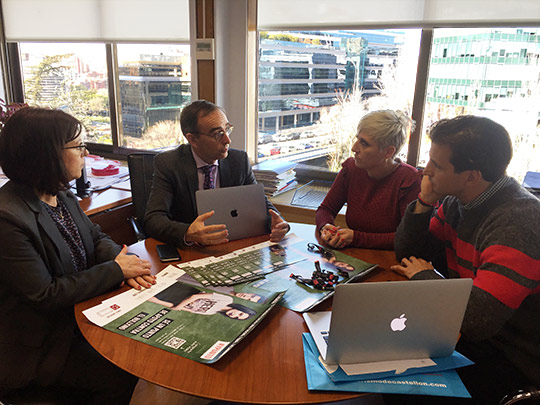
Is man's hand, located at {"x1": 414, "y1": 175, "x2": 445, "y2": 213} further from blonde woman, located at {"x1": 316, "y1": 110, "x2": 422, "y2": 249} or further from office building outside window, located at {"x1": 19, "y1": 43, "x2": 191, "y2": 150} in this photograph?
office building outside window, located at {"x1": 19, "y1": 43, "x2": 191, "y2": 150}

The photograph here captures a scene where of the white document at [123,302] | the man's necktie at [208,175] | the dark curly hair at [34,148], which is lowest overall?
A: the white document at [123,302]

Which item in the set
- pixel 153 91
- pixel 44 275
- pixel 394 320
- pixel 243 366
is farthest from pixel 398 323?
pixel 153 91

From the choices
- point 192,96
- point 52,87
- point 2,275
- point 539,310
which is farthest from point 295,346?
point 52,87

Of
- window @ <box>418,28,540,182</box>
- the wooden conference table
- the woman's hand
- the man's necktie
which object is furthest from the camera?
window @ <box>418,28,540,182</box>

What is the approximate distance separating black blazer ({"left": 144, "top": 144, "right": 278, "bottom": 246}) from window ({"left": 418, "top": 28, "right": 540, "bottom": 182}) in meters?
1.06

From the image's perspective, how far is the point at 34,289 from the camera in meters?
1.21

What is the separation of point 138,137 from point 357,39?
198 cm

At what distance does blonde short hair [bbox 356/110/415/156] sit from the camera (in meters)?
1.87

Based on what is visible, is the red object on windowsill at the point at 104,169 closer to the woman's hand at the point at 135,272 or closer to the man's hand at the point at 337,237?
the woman's hand at the point at 135,272

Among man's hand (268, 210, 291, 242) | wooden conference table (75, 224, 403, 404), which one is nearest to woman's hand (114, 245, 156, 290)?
wooden conference table (75, 224, 403, 404)

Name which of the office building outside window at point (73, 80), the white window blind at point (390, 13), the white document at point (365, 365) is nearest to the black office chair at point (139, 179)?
the white window blind at point (390, 13)

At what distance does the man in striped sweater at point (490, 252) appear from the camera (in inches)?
44.5

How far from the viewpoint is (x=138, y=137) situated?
11.6ft

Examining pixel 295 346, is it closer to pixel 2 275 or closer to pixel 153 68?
pixel 2 275
